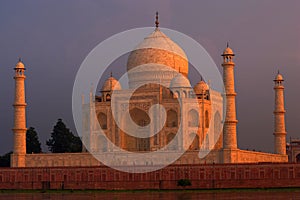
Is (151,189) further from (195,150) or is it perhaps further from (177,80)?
(177,80)

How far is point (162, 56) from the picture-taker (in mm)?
41594

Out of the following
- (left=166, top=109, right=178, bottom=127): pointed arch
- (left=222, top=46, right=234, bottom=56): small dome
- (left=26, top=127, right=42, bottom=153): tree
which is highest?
(left=222, top=46, right=234, bottom=56): small dome

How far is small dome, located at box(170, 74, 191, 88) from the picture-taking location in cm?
3925

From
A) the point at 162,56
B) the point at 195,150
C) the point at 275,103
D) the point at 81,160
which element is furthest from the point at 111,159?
the point at 275,103

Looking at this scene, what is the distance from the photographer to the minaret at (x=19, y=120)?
126ft

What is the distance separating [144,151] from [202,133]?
3139 mm

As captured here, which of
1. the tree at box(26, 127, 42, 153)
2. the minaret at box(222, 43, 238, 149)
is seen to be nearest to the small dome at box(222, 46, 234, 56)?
the minaret at box(222, 43, 238, 149)

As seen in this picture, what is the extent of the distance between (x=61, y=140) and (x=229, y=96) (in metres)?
13.7

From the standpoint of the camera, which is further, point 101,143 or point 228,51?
point 101,143

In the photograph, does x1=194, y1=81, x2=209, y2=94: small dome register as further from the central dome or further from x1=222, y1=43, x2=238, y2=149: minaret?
x1=222, y1=43, x2=238, y2=149: minaret

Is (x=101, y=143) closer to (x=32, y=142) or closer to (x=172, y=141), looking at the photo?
(x=172, y=141)

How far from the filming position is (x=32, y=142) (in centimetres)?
4503

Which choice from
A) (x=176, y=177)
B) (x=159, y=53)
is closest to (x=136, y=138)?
(x=159, y=53)

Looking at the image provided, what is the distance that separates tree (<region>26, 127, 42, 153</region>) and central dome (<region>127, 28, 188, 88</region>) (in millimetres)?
7250
